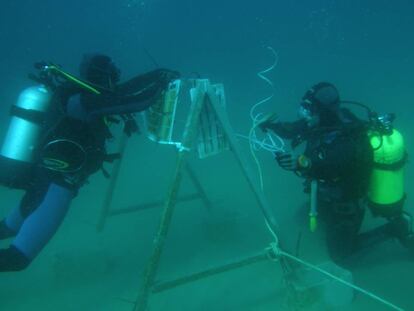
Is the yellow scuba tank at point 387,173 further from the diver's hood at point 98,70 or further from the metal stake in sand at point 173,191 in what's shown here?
the diver's hood at point 98,70

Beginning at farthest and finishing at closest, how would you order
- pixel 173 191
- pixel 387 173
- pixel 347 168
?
pixel 387 173
pixel 347 168
pixel 173 191

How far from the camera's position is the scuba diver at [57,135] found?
3125 mm

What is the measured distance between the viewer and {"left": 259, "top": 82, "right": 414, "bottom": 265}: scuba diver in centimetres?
355

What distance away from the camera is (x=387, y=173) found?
3764 mm

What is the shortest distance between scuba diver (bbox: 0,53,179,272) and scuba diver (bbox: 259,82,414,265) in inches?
59.8

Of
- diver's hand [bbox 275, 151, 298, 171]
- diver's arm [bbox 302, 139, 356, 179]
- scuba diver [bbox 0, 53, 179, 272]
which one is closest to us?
scuba diver [bbox 0, 53, 179, 272]

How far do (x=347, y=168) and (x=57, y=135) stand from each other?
2.65m

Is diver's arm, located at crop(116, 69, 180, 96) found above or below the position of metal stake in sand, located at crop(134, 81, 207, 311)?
above

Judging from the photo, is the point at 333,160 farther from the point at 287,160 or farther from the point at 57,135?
the point at 57,135

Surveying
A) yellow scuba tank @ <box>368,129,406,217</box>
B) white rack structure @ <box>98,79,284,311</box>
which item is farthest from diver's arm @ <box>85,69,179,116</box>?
yellow scuba tank @ <box>368,129,406,217</box>

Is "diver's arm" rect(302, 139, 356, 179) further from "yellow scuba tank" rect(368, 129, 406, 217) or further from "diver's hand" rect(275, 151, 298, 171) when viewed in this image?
"yellow scuba tank" rect(368, 129, 406, 217)

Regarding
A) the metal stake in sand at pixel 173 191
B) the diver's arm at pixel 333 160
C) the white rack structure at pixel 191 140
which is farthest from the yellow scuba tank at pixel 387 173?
the metal stake in sand at pixel 173 191

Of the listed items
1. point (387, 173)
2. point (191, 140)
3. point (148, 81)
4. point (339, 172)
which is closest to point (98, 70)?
point (148, 81)

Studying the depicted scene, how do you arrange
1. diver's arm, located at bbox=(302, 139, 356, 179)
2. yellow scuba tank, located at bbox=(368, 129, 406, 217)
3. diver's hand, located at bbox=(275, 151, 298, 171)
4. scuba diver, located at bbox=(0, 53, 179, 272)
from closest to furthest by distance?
scuba diver, located at bbox=(0, 53, 179, 272)
diver's hand, located at bbox=(275, 151, 298, 171)
diver's arm, located at bbox=(302, 139, 356, 179)
yellow scuba tank, located at bbox=(368, 129, 406, 217)
